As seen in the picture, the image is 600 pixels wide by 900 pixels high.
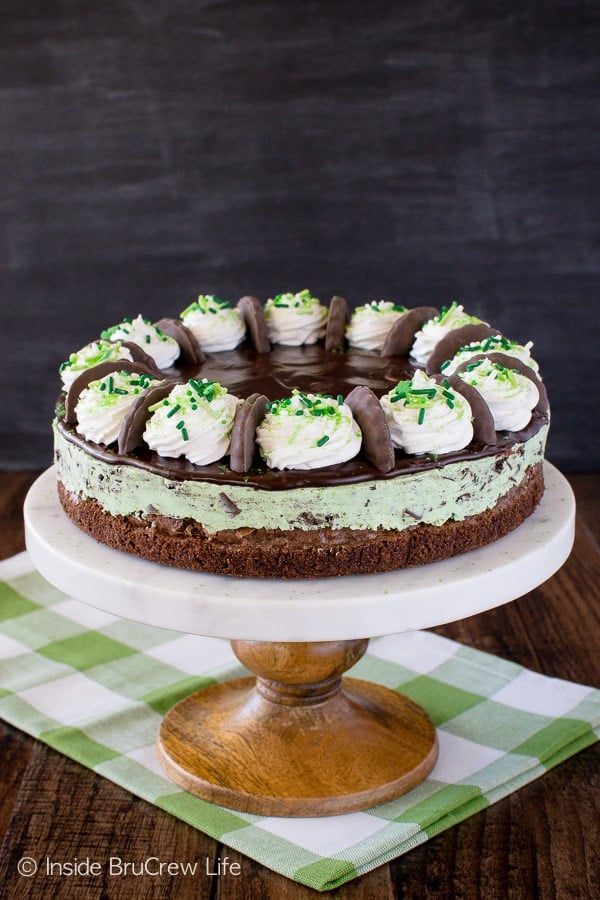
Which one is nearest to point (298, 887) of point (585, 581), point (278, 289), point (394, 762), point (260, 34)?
point (394, 762)

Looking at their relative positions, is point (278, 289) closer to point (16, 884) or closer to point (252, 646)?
point (252, 646)

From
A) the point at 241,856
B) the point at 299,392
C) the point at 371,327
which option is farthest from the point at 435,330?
the point at 241,856

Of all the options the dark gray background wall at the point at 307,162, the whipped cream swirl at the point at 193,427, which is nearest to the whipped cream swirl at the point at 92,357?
the whipped cream swirl at the point at 193,427

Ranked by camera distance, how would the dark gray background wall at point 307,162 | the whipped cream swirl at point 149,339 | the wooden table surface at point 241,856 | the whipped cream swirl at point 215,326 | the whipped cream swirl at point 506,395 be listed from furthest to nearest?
the dark gray background wall at point 307,162 < the whipped cream swirl at point 215,326 < the whipped cream swirl at point 149,339 < the whipped cream swirl at point 506,395 < the wooden table surface at point 241,856

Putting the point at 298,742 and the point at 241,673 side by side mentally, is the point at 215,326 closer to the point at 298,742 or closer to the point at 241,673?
the point at 241,673

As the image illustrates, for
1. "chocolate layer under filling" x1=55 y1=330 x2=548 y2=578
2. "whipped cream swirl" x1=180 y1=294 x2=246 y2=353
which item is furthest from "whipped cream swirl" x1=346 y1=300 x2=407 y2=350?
"chocolate layer under filling" x1=55 y1=330 x2=548 y2=578

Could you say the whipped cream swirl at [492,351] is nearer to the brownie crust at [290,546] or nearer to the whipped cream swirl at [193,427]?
the brownie crust at [290,546]
